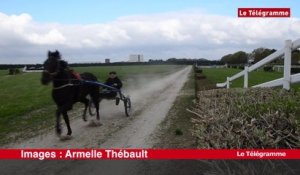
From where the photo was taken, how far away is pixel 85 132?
457cm

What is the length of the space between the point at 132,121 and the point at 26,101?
1399mm

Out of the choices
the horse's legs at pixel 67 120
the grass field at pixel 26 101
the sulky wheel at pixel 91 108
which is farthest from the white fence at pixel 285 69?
the horse's legs at pixel 67 120

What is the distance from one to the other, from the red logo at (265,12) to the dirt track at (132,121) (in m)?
0.83

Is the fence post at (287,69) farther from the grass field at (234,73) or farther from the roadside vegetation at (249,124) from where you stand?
the roadside vegetation at (249,124)

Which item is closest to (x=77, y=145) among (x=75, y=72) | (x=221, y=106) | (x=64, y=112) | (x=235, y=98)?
(x=64, y=112)

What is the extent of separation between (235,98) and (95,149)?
185 centimetres

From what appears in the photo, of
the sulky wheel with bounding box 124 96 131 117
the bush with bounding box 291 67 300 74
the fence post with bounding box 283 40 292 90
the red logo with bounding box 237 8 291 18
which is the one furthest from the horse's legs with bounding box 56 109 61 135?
the bush with bounding box 291 67 300 74

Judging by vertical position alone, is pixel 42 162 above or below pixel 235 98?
below

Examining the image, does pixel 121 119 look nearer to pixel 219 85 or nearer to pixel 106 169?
pixel 106 169

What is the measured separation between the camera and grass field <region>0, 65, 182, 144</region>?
14.5ft

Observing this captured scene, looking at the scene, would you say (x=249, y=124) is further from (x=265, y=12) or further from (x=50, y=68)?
(x=50, y=68)

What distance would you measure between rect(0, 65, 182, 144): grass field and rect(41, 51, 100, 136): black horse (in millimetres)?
129

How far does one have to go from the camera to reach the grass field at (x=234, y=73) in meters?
5.18

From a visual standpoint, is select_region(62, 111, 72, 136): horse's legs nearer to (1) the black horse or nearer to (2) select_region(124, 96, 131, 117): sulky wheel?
(1) the black horse
